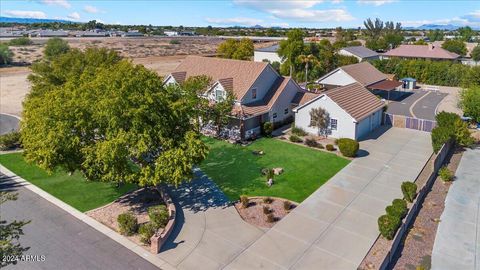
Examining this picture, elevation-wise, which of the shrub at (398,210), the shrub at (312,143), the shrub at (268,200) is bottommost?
the shrub at (268,200)

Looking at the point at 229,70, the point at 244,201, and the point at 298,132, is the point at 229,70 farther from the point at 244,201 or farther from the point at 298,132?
the point at 244,201

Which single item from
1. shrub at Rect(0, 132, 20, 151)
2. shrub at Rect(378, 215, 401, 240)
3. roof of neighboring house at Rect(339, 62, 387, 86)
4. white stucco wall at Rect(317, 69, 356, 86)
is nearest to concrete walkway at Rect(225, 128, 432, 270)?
shrub at Rect(378, 215, 401, 240)

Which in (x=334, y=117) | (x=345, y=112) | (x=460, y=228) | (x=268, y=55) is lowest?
(x=460, y=228)

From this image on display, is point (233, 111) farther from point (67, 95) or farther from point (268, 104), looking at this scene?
point (67, 95)

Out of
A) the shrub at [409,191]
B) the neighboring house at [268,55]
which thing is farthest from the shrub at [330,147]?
the neighboring house at [268,55]

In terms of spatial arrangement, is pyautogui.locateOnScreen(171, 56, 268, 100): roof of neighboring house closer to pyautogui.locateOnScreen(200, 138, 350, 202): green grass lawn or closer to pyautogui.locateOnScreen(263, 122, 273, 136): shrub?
pyautogui.locateOnScreen(263, 122, 273, 136): shrub

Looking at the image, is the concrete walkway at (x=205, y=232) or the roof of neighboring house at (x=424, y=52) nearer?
the concrete walkway at (x=205, y=232)

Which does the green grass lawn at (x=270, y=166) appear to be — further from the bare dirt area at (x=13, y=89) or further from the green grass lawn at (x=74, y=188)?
the bare dirt area at (x=13, y=89)

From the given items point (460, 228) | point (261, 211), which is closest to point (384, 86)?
point (460, 228)
